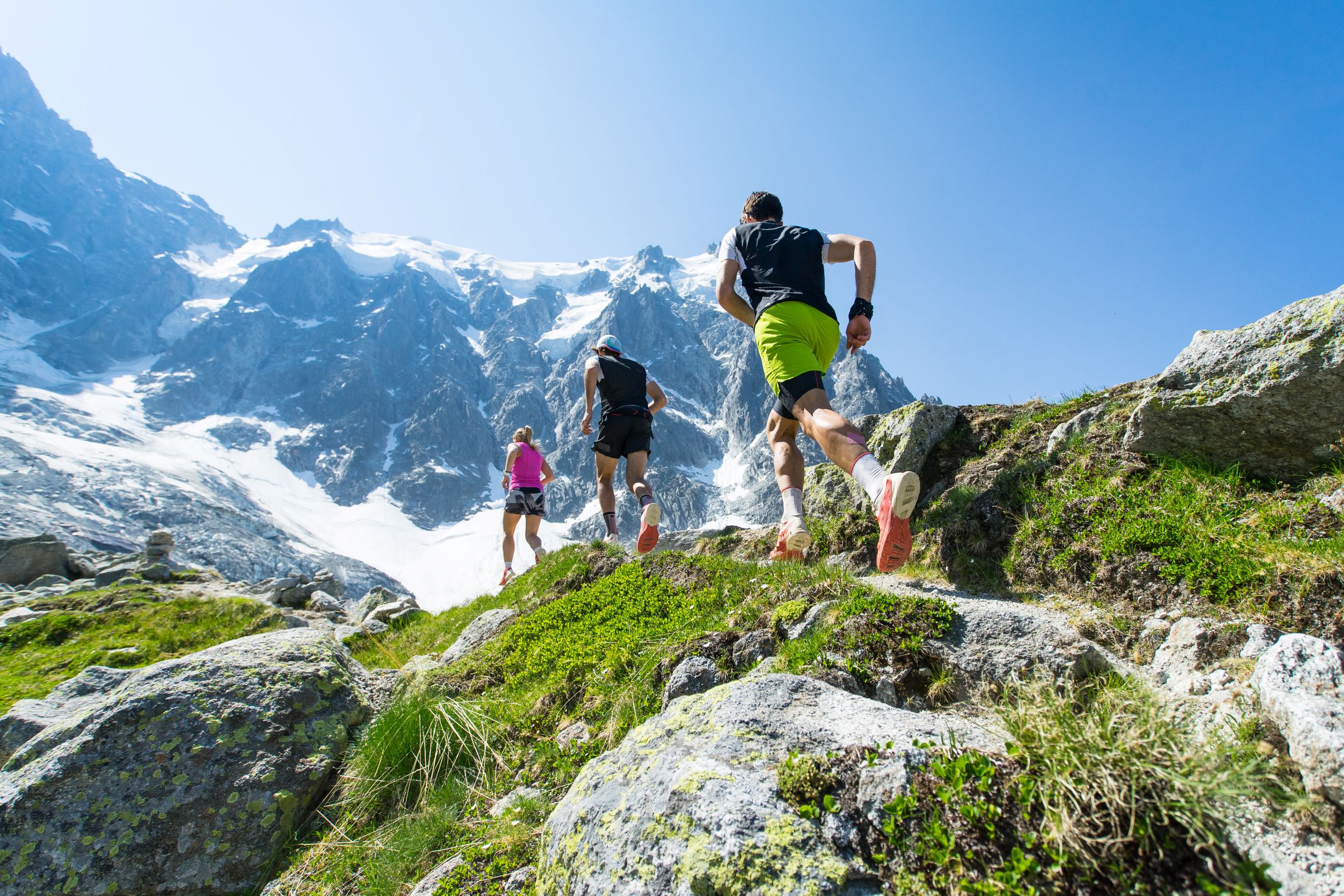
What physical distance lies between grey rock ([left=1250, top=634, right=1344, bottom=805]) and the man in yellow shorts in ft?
8.07

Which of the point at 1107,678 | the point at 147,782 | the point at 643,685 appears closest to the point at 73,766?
the point at 147,782

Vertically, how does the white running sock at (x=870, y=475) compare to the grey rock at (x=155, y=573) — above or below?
above

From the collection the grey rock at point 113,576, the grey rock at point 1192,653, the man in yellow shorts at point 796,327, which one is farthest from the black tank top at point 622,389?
the grey rock at point 113,576

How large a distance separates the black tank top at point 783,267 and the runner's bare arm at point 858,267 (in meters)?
0.19

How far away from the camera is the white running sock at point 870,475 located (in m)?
4.65

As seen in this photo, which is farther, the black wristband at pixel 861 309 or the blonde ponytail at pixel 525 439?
the blonde ponytail at pixel 525 439

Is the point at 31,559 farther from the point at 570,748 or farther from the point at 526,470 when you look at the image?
the point at 570,748

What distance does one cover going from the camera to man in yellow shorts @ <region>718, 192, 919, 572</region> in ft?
17.5

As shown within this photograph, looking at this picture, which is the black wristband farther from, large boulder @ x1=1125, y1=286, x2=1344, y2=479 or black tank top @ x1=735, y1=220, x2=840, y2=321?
large boulder @ x1=1125, y1=286, x2=1344, y2=479

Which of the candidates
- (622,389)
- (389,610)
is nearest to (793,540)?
(622,389)

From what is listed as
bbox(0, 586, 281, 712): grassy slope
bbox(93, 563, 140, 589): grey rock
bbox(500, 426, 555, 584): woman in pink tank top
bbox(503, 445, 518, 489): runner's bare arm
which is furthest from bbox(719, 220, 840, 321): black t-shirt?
bbox(93, 563, 140, 589): grey rock

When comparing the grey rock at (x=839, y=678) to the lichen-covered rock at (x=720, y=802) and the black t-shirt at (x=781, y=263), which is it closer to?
the lichen-covered rock at (x=720, y=802)

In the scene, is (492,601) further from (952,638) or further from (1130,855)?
(1130,855)

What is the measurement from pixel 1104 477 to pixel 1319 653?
284 cm
